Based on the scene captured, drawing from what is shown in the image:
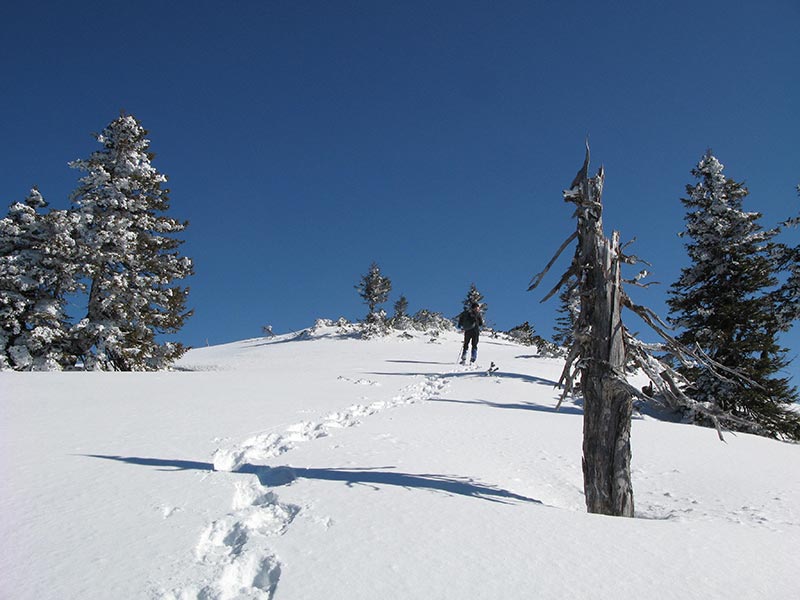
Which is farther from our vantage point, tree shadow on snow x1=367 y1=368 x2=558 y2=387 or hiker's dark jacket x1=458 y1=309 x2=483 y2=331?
hiker's dark jacket x1=458 y1=309 x2=483 y2=331

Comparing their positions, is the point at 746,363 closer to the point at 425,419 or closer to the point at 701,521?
the point at 425,419

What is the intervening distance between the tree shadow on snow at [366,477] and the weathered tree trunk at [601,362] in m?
0.79

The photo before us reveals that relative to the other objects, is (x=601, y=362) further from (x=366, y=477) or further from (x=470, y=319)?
(x=470, y=319)

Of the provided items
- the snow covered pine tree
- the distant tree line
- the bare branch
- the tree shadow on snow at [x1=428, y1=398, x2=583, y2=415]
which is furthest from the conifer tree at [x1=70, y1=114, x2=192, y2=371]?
the snow covered pine tree

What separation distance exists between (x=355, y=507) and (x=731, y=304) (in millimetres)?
16262

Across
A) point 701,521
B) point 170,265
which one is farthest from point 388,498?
point 170,265

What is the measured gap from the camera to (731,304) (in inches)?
564

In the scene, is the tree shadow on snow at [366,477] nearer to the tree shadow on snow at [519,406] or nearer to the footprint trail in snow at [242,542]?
the footprint trail in snow at [242,542]

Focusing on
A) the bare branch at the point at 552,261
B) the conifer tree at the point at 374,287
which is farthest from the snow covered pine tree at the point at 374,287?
the bare branch at the point at 552,261

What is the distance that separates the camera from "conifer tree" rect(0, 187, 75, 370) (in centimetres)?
1292

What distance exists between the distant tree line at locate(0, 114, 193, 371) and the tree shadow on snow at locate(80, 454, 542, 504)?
12.1m

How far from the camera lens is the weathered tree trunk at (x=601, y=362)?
13.8 feet

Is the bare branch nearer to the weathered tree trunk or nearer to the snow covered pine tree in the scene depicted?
the weathered tree trunk

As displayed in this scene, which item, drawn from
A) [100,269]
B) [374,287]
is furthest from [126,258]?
[374,287]
